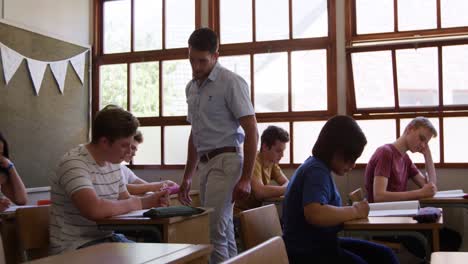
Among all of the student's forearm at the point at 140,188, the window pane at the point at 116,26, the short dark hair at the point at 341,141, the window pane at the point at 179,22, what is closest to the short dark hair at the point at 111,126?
the short dark hair at the point at 341,141

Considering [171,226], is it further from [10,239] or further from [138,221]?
[10,239]

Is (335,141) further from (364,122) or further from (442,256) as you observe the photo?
(364,122)

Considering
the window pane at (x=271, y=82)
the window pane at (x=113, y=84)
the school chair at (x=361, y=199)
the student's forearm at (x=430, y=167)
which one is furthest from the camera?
the window pane at (x=113, y=84)

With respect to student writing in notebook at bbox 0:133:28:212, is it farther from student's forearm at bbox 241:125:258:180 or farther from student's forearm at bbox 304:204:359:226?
student's forearm at bbox 304:204:359:226

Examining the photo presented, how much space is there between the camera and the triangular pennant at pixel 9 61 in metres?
4.55

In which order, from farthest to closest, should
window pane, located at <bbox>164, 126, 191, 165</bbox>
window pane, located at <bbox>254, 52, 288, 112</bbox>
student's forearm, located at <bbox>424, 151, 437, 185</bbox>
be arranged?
window pane, located at <bbox>164, 126, 191, 165</bbox> < window pane, located at <bbox>254, 52, 288, 112</bbox> < student's forearm, located at <bbox>424, 151, 437, 185</bbox>

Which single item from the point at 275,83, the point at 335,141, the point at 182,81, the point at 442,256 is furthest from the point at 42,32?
the point at 442,256

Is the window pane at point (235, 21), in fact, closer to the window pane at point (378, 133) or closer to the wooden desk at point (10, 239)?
the window pane at point (378, 133)

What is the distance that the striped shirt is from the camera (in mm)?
2100

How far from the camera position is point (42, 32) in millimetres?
4996

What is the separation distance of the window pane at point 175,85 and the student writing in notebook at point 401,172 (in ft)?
6.77

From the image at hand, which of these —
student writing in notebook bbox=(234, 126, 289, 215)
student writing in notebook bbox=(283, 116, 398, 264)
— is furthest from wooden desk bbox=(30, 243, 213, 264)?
student writing in notebook bbox=(234, 126, 289, 215)

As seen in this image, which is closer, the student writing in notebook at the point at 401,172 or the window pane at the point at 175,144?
the student writing in notebook at the point at 401,172

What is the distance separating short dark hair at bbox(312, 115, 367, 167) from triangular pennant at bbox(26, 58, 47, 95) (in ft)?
11.2
